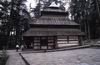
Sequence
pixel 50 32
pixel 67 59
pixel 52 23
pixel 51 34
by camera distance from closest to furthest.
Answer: pixel 67 59 → pixel 51 34 → pixel 50 32 → pixel 52 23

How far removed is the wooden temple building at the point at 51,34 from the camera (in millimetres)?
19622

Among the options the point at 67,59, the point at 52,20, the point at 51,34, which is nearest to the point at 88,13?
the point at 52,20

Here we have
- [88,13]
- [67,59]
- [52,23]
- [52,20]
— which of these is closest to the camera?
[67,59]

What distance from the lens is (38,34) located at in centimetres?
1922

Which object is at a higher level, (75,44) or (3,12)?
(3,12)

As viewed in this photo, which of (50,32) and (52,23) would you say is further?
(52,23)

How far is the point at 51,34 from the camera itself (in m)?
19.6

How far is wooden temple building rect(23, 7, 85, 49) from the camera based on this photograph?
64.4 feet

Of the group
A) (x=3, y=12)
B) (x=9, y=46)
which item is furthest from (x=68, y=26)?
(x=3, y=12)

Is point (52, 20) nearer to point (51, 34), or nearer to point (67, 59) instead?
point (51, 34)

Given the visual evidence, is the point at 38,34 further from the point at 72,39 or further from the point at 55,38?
the point at 72,39

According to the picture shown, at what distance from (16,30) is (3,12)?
5.51m

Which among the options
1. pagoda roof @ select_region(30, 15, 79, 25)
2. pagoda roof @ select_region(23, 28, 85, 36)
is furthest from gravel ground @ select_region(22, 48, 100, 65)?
pagoda roof @ select_region(30, 15, 79, 25)

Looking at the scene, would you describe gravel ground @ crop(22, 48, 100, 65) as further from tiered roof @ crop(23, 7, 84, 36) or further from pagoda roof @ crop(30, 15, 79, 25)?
pagoda roof @ crop(30, 15, 79, 25)
